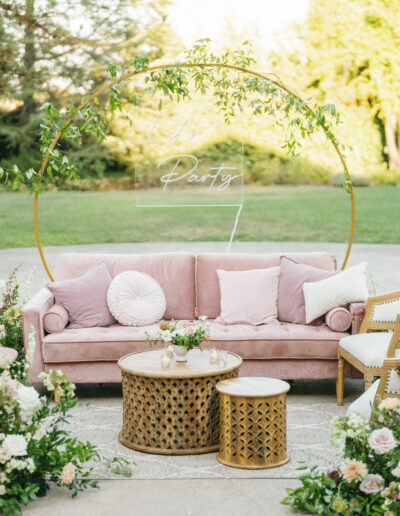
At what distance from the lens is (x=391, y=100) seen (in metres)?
19.0

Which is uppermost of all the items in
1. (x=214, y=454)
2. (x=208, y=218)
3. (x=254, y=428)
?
(x=208, y=218)

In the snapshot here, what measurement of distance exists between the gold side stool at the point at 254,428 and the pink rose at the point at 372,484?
777mm

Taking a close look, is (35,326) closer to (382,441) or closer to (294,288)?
(294,288)

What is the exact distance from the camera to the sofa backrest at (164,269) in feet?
16.2

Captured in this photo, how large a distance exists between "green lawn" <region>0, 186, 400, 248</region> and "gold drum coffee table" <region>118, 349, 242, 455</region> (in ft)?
42.8

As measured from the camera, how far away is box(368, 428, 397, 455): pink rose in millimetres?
2469

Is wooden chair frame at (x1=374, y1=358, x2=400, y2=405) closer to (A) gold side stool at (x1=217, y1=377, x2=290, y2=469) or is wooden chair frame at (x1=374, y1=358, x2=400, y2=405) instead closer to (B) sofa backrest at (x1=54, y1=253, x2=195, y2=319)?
(A) gold side stool at (x1=217, y1=377, x2=290, y2=469)

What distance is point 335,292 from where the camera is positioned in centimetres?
455

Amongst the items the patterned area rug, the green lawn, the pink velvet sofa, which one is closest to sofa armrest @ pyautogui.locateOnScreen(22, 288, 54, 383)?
the pink velvet sofa

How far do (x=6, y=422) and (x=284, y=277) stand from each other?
249 cm

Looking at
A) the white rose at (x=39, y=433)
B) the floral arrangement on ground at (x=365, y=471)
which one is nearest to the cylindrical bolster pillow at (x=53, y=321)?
the white rose at (x=39, y=433)

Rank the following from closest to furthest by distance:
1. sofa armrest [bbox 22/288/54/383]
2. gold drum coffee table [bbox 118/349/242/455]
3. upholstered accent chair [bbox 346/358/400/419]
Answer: upholstered accent chair [bbox 346/358/400/419], gold drum coffee table [bbox 118/349/242/455], sofa armrest [bbox 22/288/54/383]

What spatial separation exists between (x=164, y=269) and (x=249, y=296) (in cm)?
64

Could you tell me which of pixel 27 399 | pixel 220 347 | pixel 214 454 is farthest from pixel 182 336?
pixel 27 399
